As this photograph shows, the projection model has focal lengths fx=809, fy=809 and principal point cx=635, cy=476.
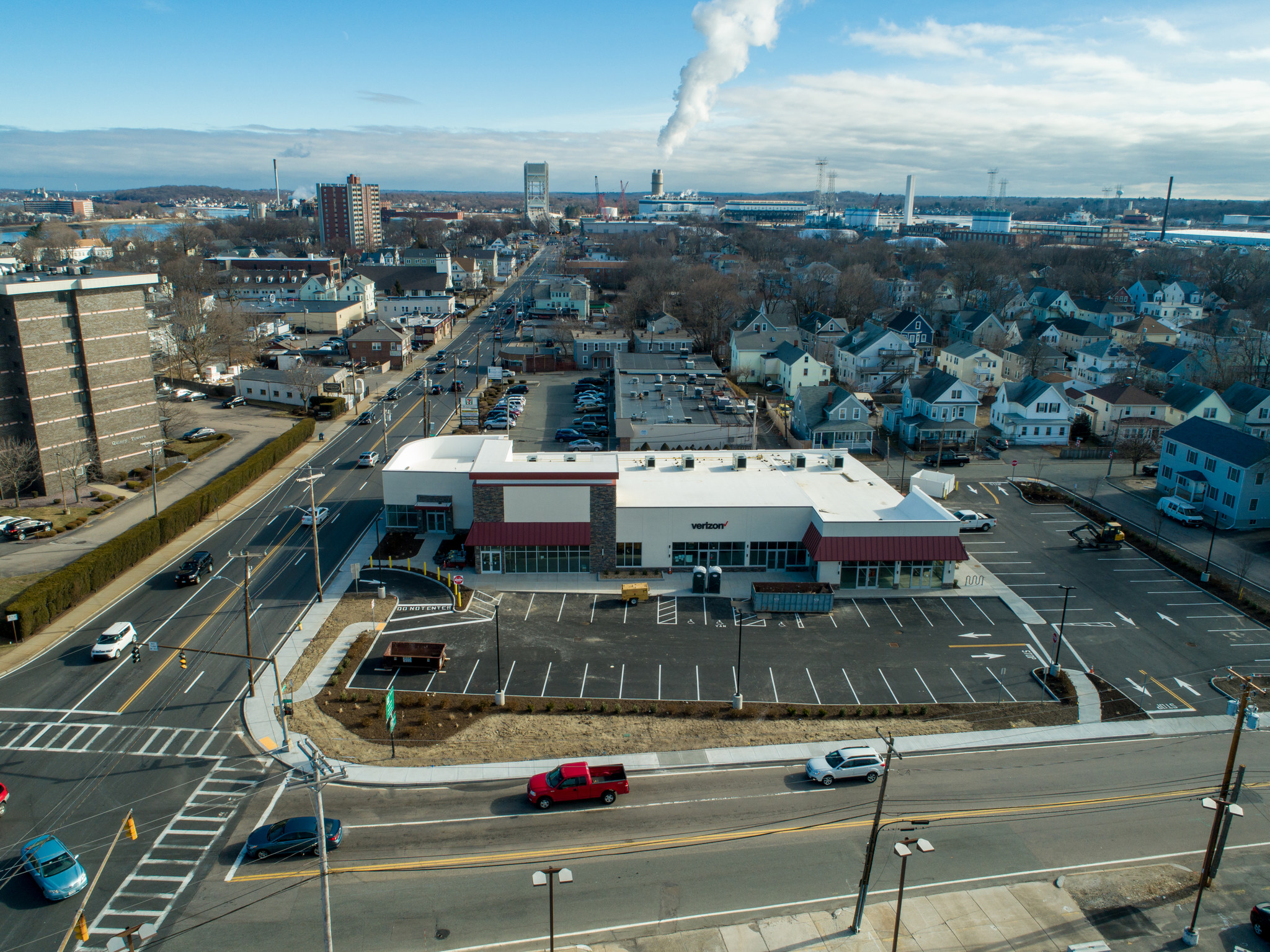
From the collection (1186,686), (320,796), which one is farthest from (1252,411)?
(320,796)

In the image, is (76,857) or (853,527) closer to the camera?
(76,857)

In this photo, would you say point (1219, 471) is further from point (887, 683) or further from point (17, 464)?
point (17, 464)

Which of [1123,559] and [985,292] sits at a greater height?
[985,292]

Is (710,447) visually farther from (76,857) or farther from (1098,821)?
(76,857)

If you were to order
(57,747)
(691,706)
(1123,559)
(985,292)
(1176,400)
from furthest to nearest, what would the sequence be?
(985,292)
(1176,400)
(1123,559)
(691,706)
(57,747)

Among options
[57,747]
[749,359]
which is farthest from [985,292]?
[57,747]

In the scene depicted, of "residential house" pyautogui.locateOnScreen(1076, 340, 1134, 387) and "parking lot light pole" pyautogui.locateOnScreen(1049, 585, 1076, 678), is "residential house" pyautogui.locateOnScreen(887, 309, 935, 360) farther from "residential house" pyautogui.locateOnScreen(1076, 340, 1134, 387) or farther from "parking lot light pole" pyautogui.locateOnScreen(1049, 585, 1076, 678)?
"parking lot light pole" pyautogui.locateOnScreen(1049, 585, 1076, 678)
